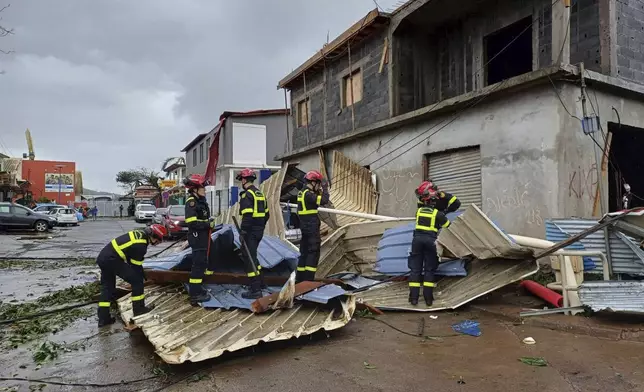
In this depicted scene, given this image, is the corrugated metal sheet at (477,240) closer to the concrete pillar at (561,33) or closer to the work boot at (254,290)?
the work boot at (254,290)

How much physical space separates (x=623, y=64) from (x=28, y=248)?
721 inches

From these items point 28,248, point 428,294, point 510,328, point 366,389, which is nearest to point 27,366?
point 366,389

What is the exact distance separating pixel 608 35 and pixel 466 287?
5866mm

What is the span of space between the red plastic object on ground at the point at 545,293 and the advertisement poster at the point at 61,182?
45455 millimetres

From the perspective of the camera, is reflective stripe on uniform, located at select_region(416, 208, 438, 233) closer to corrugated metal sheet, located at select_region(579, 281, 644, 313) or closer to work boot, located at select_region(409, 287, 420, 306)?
work boot, located at select_region(409, 287, 420, 306)

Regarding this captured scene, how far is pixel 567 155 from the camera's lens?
763 centimetres

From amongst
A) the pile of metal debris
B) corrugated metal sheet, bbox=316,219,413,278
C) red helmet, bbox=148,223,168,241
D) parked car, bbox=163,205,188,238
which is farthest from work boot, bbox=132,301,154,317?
parked car, bbox=163,205,188,238

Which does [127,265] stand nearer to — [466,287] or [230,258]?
[230,258]

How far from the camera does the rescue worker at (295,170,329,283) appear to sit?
22.5 ft

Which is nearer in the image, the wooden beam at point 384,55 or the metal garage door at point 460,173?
the metal garage door at point 460,173

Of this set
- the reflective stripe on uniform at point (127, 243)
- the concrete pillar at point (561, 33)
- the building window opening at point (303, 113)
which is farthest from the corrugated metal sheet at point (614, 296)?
the building window opening at point (303, 113)

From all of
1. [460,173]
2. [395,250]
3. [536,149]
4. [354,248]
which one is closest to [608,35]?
[536,149]

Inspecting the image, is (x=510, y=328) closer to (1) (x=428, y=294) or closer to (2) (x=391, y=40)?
(1) (x=428, y=294)

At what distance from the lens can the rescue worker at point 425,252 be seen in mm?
6043
